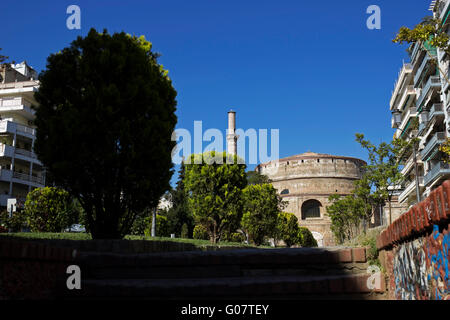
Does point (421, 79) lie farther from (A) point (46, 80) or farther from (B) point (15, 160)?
(B) point (15, 160)

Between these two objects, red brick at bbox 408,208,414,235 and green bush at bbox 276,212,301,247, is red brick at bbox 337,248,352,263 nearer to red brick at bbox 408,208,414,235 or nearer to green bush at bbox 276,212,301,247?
red brick at bbox 408,208,414,235

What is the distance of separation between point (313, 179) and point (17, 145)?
4363cm

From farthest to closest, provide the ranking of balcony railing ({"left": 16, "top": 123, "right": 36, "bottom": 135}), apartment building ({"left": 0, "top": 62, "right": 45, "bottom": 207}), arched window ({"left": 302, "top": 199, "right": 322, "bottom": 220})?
arched window ({"left": 302, "top": 199, "right": 322, "bottom": 220}) → balcony railing ({"left": 16, "top": 123, "right": 36, "bottom": 135}) → apartment building ({"left": 0, "top": 62, "right": 45, "bottom": 207})

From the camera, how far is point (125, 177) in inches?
332

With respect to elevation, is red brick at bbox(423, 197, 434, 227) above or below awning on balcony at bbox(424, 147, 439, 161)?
below

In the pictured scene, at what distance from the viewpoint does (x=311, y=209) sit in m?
64.1

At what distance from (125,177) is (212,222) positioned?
1486 centimetres

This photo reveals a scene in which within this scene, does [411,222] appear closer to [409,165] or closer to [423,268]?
[423,268]

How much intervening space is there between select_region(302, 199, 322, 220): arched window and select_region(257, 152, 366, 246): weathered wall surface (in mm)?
844

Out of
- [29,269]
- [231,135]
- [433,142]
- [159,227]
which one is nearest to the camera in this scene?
[29,269]

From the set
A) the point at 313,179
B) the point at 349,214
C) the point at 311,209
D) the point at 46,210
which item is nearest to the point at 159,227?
the point at 46,210

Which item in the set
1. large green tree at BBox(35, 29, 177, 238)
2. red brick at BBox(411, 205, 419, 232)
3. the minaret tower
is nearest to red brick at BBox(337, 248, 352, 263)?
red brick at BBox(411, 205, 419, 232)

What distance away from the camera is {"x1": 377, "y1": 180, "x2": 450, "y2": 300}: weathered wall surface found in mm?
2273
